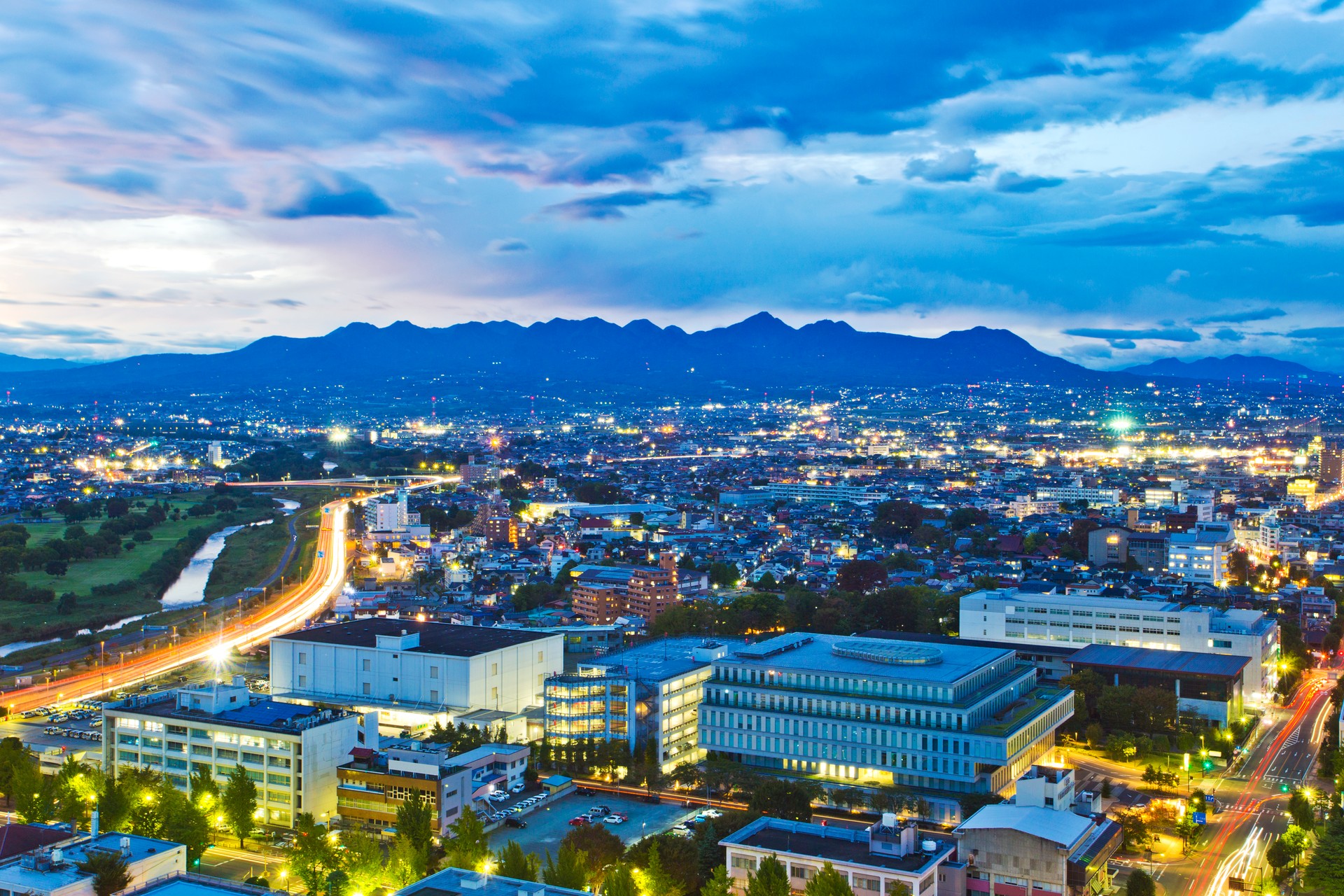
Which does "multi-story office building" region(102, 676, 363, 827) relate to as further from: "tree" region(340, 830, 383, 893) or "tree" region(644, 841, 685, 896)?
"tree" region(644, 841, 685, 896)

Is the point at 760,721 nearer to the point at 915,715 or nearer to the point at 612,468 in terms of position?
the point at 915,715

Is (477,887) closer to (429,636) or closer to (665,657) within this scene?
(665,657)

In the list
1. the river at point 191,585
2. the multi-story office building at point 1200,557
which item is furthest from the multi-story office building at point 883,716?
the river at point 191,585

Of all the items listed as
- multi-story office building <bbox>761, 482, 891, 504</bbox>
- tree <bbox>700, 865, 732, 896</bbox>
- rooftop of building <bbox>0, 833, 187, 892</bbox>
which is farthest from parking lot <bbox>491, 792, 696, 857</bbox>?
multi-story office building <bbox>761, 482, 891, 504</bbox>

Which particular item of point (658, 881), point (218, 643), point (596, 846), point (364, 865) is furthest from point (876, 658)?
point (218, 643)

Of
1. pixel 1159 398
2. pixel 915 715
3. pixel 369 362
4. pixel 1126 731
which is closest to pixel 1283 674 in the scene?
pixel 1126 731
